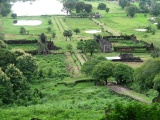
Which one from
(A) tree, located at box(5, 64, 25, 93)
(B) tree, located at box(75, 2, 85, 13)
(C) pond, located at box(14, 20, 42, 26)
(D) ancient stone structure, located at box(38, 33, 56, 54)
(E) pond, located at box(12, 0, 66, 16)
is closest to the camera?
(A) tree, located at box(5, 64, 25, 93)

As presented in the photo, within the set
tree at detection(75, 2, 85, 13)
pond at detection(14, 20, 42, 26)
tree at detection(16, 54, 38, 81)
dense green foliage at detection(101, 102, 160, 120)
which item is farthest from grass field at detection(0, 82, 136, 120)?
tree at detection(75, 2, 85, 13)

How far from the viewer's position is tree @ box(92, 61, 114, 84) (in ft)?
162

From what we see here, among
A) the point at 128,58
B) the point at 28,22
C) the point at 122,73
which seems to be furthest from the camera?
the point at 28,22

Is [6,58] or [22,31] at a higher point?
[22,31]

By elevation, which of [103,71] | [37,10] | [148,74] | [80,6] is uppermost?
[80,6]

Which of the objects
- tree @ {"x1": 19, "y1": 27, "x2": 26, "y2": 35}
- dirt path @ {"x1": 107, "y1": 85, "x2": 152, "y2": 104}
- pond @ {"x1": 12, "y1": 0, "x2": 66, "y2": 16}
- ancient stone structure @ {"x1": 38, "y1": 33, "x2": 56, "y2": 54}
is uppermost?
pond @ {"x1": 12, "y1": 0, "x2": 66, "y2": 16}

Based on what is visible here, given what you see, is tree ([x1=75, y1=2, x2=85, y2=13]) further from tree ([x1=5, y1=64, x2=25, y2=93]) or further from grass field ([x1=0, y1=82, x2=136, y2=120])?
tree ([x1=5, y1=64, x2=25, y2=93])

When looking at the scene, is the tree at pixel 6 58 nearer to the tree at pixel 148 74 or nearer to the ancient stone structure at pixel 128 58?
the tree at pixel 148 74

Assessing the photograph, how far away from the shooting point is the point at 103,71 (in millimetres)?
49312

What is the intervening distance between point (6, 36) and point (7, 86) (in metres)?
52.6

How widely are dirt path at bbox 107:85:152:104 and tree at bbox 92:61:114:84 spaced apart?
6.19ft

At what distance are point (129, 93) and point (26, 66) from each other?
1786cm

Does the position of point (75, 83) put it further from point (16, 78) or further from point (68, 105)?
point (68, 105)

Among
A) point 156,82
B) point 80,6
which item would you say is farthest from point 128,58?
point 80,6
